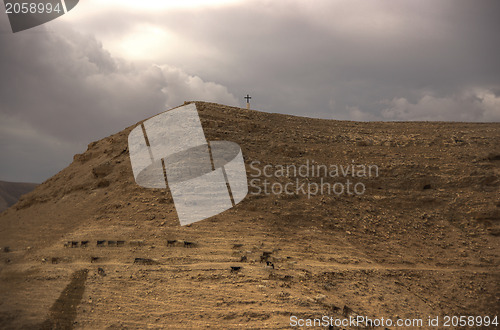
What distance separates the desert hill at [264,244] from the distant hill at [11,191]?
43.7 meters

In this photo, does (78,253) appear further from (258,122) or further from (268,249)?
(258,122)

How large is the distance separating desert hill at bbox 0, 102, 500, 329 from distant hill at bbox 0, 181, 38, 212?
43.7 metres

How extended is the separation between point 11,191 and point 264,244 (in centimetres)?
6084

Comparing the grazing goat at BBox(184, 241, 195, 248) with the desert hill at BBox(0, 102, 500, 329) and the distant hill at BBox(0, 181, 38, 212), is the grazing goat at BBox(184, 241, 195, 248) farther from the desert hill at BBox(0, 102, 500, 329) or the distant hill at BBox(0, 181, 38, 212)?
the distant hill at BBox(0, 181, 38, 212)

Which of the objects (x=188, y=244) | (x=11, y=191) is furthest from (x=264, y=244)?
(x=11, y=191)

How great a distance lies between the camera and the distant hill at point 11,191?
174 ft

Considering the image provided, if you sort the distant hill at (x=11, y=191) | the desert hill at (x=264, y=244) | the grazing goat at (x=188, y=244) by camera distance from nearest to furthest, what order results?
the desert hill at (x=264, y=244) → the grazing goat at (x=188, y=244) → the distant hill at (x=11, y=191)

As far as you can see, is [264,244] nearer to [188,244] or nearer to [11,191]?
[188,244]

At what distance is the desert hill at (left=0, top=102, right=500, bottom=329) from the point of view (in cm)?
837

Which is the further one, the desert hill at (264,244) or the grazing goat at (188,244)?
the grazing goat at (188,244)

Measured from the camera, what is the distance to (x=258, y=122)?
17766 millimetres

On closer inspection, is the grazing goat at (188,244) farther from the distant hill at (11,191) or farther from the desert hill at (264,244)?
the distant hill at (11,191)

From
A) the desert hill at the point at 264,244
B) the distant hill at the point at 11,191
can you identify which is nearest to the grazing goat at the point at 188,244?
the desert hill at the point at 264,244

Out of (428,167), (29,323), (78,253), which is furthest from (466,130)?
(29,323)
